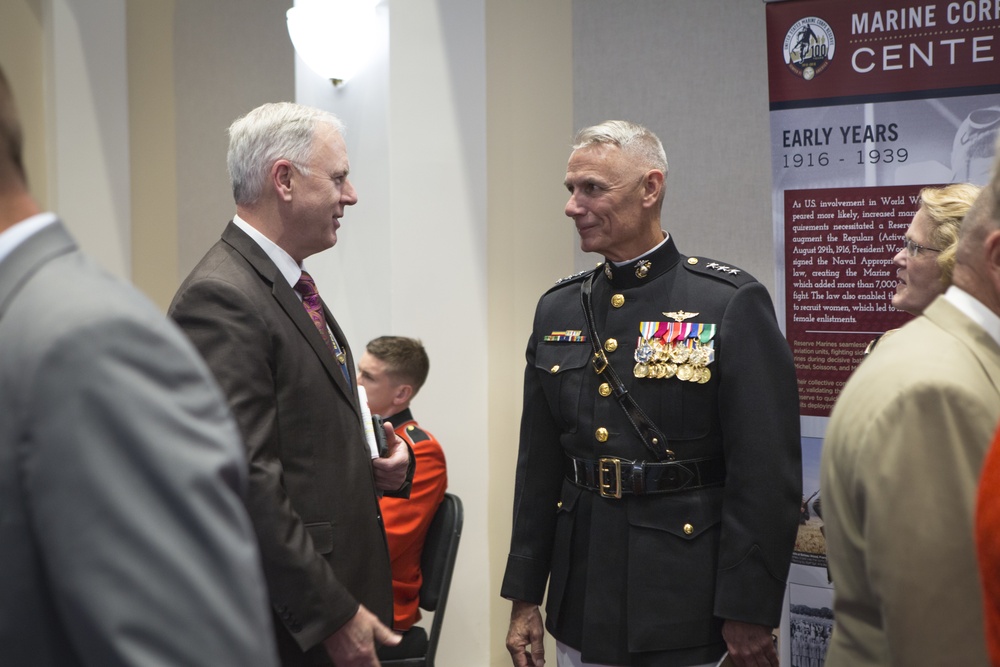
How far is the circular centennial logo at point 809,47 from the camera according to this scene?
10.1 ft

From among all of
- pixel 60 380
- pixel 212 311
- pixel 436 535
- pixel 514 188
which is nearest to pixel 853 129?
pixel 514 188

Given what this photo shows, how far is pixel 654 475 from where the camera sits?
2.13m

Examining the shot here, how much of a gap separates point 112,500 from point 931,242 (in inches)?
82.9

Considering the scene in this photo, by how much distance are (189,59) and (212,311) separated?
3277 mm

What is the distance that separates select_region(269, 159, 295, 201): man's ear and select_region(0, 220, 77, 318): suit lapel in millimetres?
1115

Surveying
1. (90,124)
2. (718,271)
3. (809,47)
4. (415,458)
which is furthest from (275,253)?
(90,124)

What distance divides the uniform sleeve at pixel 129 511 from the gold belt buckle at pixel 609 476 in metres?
1.42

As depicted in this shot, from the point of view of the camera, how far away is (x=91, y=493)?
2.50 ft

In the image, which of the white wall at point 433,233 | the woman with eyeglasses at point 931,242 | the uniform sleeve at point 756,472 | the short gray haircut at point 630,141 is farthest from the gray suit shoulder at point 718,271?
the white wall at point 433,233

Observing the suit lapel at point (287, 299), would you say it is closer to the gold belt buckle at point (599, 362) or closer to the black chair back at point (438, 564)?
the gold belt buckle at point (599, 362)

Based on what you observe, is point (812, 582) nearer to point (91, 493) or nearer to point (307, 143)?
point (307, 143)

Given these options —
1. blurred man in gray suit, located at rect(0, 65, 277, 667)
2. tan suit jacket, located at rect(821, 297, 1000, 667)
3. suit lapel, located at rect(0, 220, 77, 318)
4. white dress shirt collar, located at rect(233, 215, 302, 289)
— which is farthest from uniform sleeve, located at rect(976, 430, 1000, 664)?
white dress shirt collar, located at rect(233, 215, 302, 289)

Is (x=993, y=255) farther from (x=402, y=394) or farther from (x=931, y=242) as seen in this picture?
(x=402, y=394)

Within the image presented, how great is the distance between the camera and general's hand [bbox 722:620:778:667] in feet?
6.73
